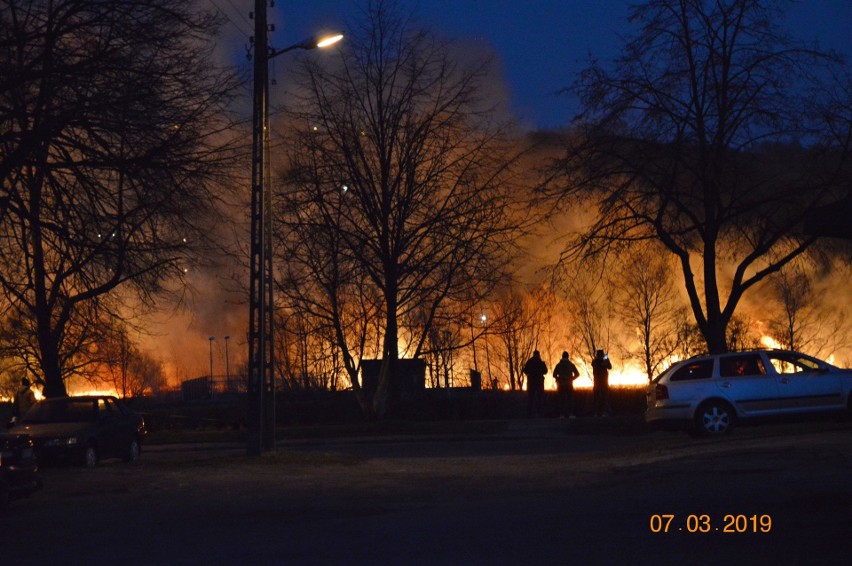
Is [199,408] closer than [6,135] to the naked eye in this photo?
No

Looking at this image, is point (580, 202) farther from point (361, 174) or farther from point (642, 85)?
point (361, 174)

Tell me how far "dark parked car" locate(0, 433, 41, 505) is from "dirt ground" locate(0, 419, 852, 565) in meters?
0.31

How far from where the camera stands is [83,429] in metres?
19.4

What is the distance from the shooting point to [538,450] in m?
21.6

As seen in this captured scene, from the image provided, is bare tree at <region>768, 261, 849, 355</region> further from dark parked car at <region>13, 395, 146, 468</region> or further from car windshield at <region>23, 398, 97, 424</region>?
car windshield at <region>23, 398, 97, 424</region>

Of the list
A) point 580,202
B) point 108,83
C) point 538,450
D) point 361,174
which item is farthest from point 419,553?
point 361,174

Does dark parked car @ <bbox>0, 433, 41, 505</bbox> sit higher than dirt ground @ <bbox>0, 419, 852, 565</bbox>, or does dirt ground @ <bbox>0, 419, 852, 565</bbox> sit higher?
dark parked car @ <bbox>0, 433, 41, 505</bbox>

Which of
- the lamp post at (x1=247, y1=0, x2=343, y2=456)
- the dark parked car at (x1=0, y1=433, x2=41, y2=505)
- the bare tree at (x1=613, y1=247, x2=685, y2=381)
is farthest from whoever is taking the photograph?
the bare tree at (x1=613, y1=247, x2=685, y2=381)

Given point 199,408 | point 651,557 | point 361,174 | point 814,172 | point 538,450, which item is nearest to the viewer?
point 651,557

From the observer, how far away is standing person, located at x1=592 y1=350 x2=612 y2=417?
2708 cm

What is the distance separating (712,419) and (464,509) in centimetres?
869

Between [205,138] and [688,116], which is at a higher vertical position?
[688,116]

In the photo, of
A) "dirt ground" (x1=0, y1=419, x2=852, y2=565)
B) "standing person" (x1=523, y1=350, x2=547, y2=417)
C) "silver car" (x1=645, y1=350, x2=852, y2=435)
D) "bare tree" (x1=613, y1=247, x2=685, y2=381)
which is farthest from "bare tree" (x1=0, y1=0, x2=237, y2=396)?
"bare tree" (x1=613, y1=247, x2=685, y2=381)

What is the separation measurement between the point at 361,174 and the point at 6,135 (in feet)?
51.0
